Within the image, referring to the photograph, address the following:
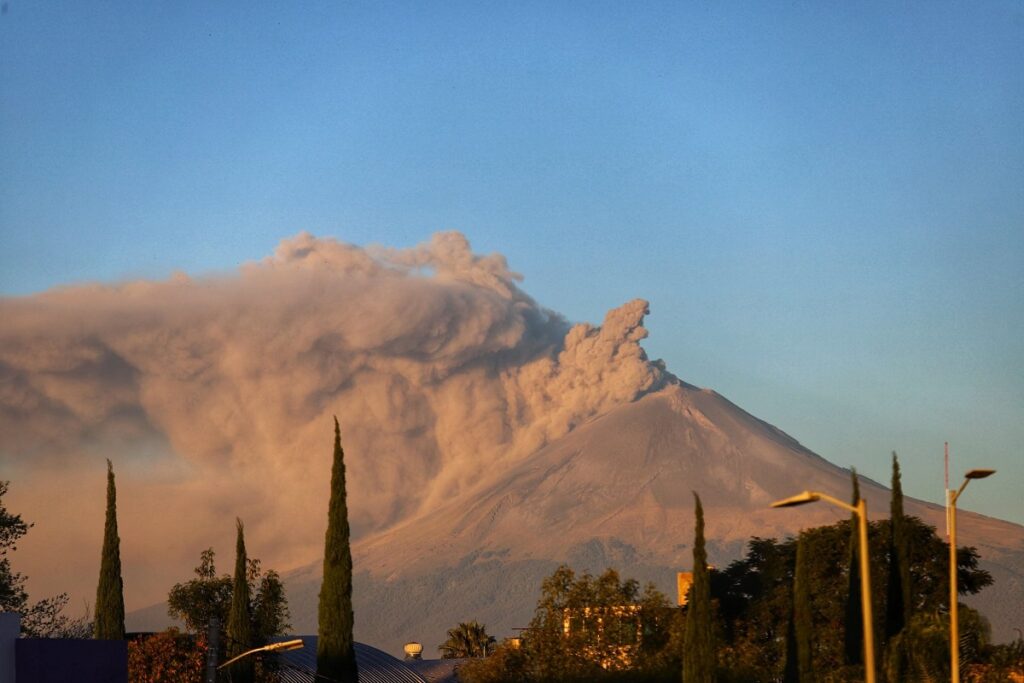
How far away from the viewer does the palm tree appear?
420 feet

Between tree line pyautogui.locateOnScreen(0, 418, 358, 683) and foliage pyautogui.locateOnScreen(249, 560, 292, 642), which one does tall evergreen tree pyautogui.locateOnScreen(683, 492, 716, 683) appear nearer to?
tree line pyautogui.locateOnScreen(0, 418, 358, 683)

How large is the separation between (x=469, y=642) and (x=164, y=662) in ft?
248

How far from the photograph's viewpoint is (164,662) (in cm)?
5547

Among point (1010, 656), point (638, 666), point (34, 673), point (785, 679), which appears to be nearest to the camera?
point (34, 673)

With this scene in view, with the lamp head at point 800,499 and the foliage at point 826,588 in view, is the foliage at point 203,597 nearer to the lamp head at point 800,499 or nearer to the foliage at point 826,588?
the foliage at point 826,588

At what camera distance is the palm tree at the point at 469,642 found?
420 feet

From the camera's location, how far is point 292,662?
88.9 meters

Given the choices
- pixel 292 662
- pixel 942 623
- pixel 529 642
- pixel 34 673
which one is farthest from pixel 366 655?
pixel 34 673

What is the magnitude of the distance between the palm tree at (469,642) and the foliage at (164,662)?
7134cm

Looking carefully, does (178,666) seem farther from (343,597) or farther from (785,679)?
(785,679)

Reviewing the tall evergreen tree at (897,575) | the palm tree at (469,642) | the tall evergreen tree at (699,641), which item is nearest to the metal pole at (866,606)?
the tall evergreen tree at (699,641)

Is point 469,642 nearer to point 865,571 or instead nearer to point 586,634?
point 586,634

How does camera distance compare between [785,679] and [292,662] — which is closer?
[785,679]

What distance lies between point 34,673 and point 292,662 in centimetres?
4452
